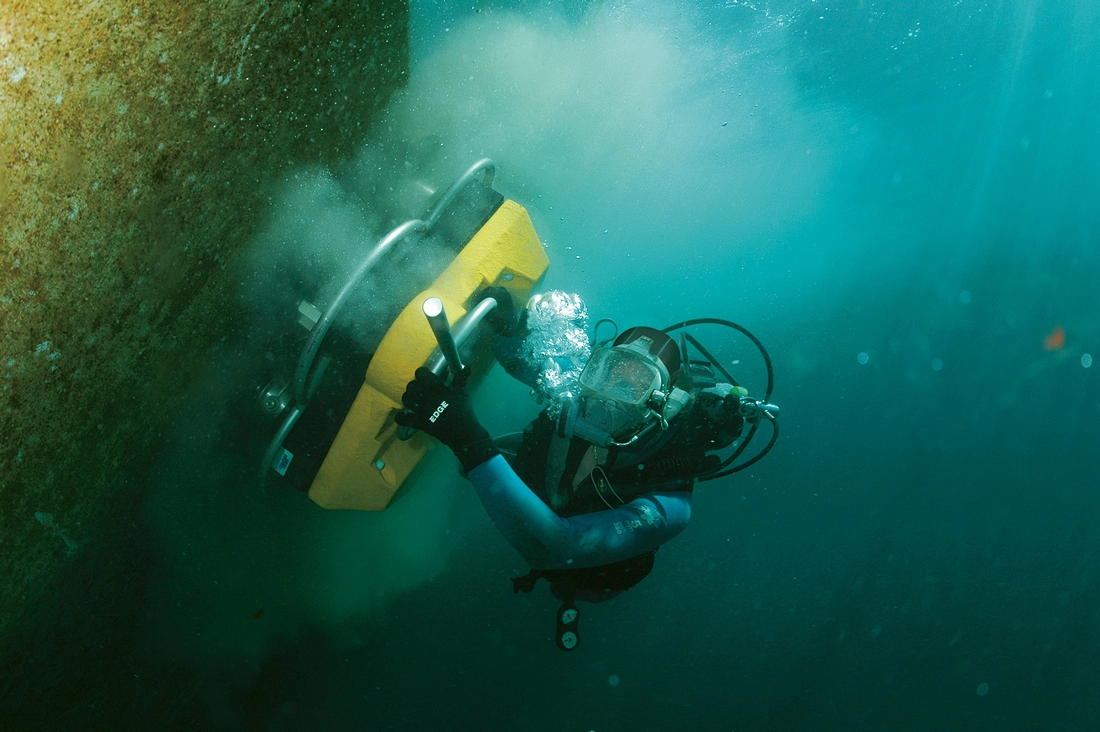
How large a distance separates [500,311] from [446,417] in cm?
47

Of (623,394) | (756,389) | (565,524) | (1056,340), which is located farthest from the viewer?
(756,389)

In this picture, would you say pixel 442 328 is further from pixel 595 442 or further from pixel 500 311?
pixel 595 442

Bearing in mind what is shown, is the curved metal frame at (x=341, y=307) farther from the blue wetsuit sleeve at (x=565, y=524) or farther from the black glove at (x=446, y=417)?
the blue wetsuit sleeve at (x=565, y=524)

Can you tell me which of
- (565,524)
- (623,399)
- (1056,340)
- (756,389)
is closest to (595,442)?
(623,399)

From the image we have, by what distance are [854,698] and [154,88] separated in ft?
35.1

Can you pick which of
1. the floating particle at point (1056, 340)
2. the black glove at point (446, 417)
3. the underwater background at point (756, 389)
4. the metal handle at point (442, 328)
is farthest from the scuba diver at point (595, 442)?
the floating particle at point (1056, 340)

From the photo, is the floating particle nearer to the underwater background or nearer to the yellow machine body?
the underwater background

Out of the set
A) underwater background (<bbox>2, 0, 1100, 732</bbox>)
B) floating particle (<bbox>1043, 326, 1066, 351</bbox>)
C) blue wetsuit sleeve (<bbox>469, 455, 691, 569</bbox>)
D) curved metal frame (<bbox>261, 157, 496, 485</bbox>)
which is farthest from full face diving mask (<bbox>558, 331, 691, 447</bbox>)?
floating particle (<bbox>1043, 326, 1066, 351</bbox>)

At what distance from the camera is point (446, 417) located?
178cm

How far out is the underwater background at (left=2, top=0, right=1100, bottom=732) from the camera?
283 cm

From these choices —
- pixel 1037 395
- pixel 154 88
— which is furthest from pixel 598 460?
pixel 1037 395

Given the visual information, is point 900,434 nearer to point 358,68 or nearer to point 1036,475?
point 1036,475

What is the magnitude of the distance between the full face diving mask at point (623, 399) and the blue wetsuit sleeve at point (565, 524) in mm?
294

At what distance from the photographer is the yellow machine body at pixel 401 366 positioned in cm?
176
